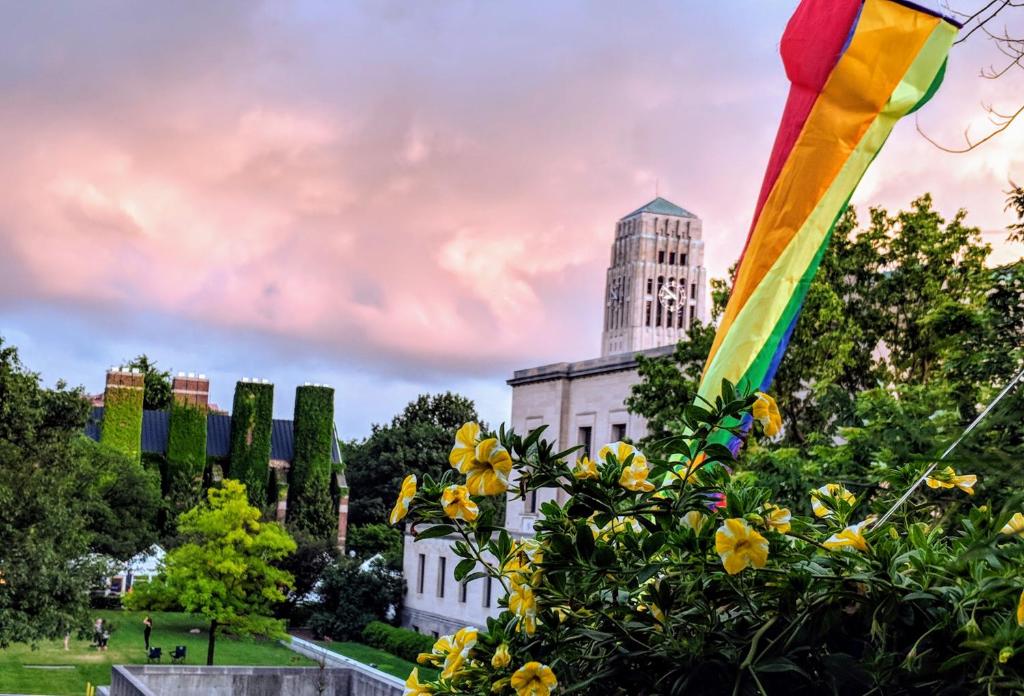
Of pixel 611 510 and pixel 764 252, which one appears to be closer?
pixel 611 510

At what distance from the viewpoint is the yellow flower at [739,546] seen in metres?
1.77

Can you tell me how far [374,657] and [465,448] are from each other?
3885 cm

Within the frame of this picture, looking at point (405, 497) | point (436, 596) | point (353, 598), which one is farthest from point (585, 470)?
point (353, 598)

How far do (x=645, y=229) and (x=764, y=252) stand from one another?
114288 millimetres

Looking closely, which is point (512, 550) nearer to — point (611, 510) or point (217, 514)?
point (611, 510)

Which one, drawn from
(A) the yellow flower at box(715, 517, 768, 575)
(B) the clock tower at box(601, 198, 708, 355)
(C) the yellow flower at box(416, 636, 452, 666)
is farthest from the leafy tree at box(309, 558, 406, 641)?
(B) the clock tower at box(601, 198, 708, 355)

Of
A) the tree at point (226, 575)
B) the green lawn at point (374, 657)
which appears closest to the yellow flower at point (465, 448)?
the green lawn at point (374, 657)

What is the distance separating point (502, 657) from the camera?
2.23 meters

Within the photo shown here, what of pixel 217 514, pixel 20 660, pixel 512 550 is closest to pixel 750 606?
pixel 512 550

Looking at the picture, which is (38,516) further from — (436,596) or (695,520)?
(695,520)

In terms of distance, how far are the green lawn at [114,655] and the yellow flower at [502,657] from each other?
28.5m

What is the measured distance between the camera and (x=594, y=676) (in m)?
1.96

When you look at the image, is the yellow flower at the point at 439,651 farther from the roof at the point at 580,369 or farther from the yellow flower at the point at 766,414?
the roof at the point at 580,369

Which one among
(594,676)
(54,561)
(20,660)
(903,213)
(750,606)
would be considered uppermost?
(903,213)
